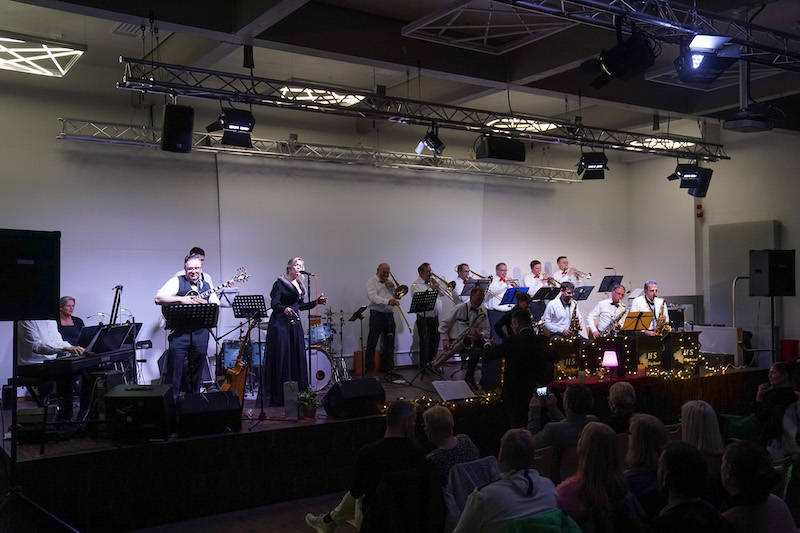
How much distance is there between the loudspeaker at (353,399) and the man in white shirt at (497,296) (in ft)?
17.7

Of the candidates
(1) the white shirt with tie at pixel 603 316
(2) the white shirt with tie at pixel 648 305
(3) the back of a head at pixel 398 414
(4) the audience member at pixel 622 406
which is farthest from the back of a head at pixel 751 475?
(1) the white shirt with tie at pixel 603 316

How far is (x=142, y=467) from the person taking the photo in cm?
586

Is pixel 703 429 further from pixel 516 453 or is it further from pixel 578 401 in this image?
pixel 516 453

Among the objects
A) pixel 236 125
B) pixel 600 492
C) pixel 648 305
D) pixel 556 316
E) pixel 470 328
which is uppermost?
pixel 236 125

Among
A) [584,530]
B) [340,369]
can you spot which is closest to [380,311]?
[340,369]

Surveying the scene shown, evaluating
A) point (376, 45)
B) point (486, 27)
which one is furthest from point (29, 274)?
point (486, 27)

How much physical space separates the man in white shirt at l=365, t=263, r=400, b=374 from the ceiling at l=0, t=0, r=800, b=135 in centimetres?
294

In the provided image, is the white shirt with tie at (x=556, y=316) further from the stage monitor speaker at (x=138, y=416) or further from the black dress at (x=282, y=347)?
the stage monitor speaker at (x=138, y=416)

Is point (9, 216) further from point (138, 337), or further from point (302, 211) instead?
point (302, 211)

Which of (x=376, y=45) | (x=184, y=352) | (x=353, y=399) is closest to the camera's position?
(x=353, y=399)

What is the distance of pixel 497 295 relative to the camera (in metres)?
13.0

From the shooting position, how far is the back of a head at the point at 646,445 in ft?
13.2

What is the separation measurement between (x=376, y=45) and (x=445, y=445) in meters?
5.62

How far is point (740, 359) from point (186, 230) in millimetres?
8879
